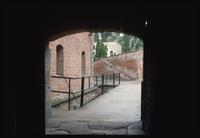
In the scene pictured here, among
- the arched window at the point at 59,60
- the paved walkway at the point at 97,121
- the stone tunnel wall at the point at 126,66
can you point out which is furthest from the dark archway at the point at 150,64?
the stone tunnel wall at the point at 126,66

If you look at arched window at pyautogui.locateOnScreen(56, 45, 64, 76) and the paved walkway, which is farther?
arched window at pyautogui.locateOnScreen(56, 45, 64, 76)

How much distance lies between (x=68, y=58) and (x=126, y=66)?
17.5 m

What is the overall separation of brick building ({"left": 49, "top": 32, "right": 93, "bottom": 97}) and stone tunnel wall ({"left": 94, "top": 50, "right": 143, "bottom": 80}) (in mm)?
13270

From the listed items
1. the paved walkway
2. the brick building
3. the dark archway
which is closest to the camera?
the dark archway

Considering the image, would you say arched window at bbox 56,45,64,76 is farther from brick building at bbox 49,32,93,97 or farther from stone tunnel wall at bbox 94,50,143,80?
stone tunnel wall at bbox 94,50,143,80

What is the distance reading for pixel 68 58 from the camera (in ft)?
41.0

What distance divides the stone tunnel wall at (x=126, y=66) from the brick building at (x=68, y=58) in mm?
13270

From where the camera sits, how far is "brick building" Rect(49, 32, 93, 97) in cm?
1068

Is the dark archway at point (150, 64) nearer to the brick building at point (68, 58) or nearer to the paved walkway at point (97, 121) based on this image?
the paved walkway at point (97, 121)

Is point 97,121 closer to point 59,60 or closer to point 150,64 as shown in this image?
point 150,64

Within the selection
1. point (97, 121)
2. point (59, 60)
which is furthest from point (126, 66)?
point (97, 121)

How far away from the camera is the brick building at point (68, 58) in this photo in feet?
35.1

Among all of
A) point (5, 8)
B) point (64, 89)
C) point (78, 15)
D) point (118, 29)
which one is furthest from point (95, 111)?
point (5, 8)

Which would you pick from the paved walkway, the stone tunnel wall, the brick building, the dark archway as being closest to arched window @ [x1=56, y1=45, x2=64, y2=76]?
the brick building
